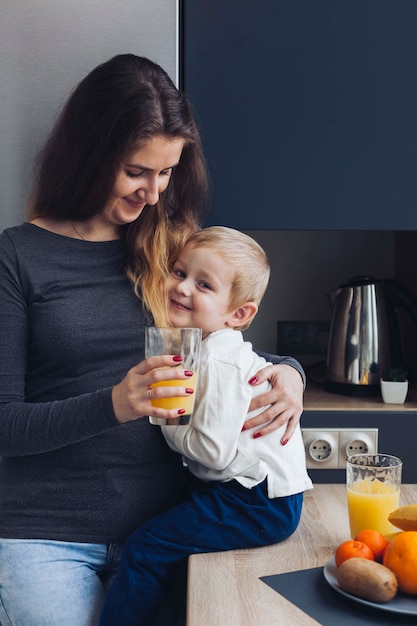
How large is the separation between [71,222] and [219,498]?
2.01 ft

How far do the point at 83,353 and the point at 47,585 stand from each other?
42cm

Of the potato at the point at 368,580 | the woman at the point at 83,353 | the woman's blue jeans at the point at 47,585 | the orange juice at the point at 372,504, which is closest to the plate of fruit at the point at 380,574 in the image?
the potato at the point at 368,580

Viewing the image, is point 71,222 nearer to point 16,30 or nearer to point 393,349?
point 16,30

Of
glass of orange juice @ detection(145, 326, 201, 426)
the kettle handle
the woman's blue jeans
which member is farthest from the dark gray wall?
the woman's blue jeans

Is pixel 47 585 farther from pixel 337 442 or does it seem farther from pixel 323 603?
pixel 337 442

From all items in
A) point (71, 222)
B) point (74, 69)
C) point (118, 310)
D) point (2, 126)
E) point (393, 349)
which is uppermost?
point (74, 69)

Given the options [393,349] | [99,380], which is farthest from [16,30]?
[393,349]

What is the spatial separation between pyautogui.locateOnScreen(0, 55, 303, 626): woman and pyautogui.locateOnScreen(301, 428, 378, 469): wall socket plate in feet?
1.09

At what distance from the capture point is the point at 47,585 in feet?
4.58

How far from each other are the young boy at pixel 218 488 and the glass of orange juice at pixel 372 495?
4.2 inches

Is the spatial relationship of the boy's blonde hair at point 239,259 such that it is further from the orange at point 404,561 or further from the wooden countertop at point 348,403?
the orange at point 404,561

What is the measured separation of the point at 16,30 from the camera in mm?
1745

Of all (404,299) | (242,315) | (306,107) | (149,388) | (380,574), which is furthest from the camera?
(404,299)

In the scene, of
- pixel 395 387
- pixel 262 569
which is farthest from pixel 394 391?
pixel 262 569
